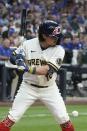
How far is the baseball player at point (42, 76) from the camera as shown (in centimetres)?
814

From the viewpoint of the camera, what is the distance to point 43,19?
67.9 ft

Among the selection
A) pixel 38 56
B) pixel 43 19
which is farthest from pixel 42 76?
pixel 43 19

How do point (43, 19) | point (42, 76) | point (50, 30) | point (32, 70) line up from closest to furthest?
point (32, 70) → point (50, 30) → point (42, 76) → point (43, 19)

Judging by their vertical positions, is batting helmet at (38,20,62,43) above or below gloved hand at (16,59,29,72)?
above

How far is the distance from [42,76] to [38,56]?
0.31 m

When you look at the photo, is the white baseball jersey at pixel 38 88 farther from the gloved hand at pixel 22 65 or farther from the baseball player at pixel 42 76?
the gloved hand at pixel 22 65

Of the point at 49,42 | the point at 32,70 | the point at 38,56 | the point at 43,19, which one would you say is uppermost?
the point at 49,42

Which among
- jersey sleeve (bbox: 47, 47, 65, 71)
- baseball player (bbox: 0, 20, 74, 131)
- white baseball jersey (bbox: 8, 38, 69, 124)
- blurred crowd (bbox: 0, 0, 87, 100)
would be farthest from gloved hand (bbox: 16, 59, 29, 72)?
blurred crowd (bbox: 0, 0, 87, 100)

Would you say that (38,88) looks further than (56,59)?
Yes

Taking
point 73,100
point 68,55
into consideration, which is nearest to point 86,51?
point 68,55

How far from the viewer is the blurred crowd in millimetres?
16081

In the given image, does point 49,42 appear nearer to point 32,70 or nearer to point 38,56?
point 38,56

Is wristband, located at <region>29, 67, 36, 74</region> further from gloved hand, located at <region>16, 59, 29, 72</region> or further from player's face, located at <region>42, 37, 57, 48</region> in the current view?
player's face, located at <region>42, 37, 57, 48</region>

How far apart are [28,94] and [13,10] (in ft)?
42.5
